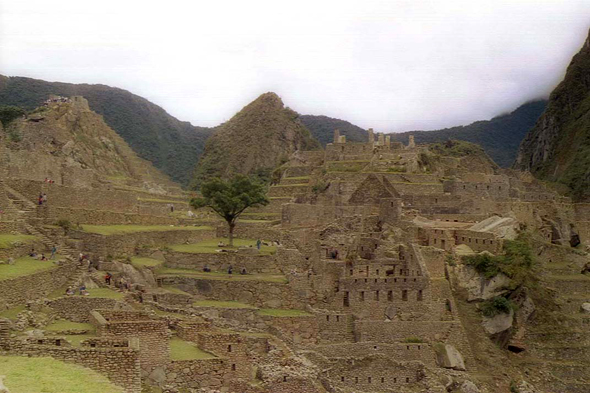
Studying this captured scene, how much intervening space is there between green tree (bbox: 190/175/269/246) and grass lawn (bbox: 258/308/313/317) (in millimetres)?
5931

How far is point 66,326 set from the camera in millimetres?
16297

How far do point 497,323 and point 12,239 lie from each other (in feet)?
60.8

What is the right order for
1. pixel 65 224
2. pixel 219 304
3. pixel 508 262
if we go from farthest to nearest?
pixel 508 262 → pixel 65 224 → pixel 219 304

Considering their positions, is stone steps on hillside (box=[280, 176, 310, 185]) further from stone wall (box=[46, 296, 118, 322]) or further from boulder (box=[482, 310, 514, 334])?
stone wall (box=[46, 296, 118, 322])

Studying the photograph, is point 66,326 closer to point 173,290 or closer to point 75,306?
point 75,306

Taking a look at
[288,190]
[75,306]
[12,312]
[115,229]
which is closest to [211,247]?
[115,229]

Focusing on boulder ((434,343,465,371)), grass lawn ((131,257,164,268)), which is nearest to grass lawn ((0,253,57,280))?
grass lawn ((131,257,164,268))

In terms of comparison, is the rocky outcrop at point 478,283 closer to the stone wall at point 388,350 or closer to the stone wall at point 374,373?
the stone wall at point 388,350

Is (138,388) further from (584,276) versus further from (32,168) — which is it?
(584,276)

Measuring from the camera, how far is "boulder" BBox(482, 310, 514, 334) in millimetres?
26844

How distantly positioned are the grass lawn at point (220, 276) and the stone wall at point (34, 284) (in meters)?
4.78

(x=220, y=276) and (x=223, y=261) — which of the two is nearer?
(x=220, y=276)

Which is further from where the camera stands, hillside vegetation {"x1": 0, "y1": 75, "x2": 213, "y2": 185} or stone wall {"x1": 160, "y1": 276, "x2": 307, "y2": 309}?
hillside vegetation {"x1": 0, "y1": 75, "x2": 213, "y2": 185}

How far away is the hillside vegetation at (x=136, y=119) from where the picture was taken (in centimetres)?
8612
